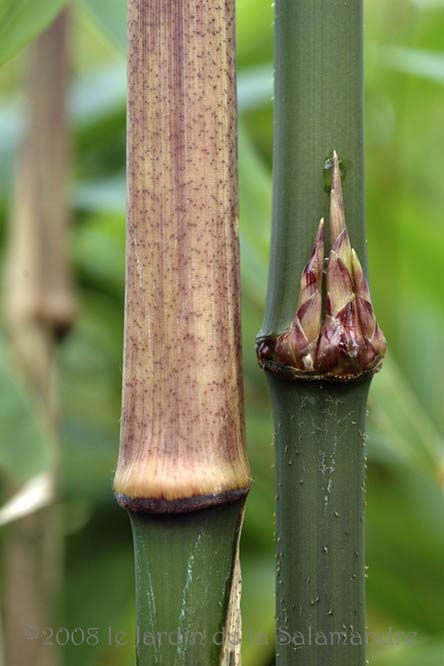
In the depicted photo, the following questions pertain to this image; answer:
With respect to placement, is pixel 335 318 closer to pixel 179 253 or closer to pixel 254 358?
pixel 179 253

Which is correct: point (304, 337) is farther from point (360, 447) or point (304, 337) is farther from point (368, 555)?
point (368, 555)

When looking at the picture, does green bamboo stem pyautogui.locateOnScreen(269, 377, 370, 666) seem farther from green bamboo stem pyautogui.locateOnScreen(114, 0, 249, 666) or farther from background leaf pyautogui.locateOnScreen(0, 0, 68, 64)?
background leaf pyautogui.locateOnScreen(0, 0, 68, 64)

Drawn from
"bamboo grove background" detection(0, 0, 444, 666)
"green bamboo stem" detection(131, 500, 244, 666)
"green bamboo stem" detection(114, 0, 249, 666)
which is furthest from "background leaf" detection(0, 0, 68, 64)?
"bamboo grove background" detection(0, 0, 444, 666)

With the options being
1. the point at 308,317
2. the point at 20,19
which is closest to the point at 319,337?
the point at 308,317

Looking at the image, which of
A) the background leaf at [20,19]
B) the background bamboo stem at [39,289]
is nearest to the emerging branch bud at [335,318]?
the background leaf at [20,19]

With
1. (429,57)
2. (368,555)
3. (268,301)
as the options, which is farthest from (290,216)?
(368,555)

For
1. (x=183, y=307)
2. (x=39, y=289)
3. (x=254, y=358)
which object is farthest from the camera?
(x=254, y=358)
